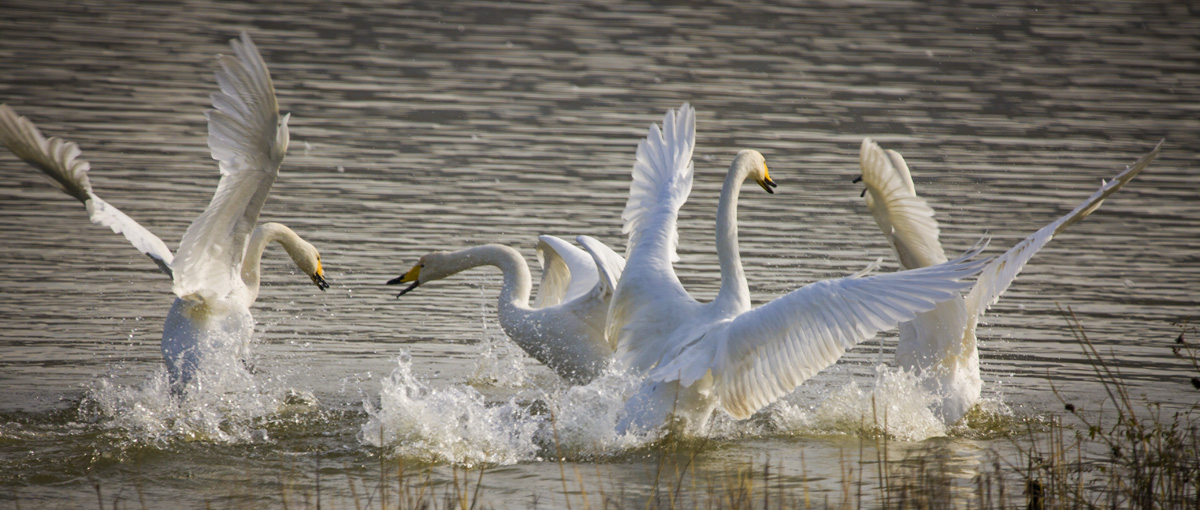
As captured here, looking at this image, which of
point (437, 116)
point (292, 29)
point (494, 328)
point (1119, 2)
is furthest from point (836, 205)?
point (1119, 2)

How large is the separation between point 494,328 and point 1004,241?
18.2 feet

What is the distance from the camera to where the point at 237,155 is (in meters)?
6.45

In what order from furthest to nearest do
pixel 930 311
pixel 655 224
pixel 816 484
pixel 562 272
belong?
pixel 562 272
pixel 655 224
pixel 930 311
pixel 816 484

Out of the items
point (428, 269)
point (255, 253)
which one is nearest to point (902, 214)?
point (428, 269)

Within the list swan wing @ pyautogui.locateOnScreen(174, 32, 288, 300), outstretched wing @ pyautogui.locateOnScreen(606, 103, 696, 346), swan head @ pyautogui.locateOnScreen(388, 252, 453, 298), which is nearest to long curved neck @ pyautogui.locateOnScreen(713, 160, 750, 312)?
outstretched wing @ pyautogui.locateOnScreen(606, 103, 696, 346)

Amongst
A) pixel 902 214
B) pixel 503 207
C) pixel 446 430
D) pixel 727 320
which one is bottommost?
pixel 446 430

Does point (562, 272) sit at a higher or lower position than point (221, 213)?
higher

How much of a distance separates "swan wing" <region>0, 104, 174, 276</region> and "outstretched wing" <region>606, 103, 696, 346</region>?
8.74 ft

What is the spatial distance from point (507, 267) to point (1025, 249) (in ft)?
10.4

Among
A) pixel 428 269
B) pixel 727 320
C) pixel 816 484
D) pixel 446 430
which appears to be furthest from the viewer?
pixel 428 269

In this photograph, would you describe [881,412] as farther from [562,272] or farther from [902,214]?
[562,272]

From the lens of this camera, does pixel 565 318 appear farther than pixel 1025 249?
Yes

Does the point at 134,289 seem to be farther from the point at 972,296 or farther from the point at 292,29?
the point at 292,29

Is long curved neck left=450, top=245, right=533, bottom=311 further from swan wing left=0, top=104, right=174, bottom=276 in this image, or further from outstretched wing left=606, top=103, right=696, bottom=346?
swan wing left=0, top=104, right=174, bottom=276
